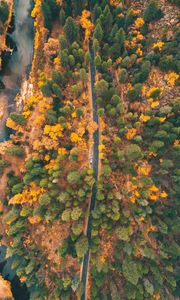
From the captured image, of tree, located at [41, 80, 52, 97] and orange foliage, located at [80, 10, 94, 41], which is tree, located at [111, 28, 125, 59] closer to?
orange foliage, located at [80, 10, 94, 41]

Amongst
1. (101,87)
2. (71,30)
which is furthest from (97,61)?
(71,30)

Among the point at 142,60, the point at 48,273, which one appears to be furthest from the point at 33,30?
the point at 48,273

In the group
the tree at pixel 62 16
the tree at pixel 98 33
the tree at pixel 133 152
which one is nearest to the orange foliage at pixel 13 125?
the tree at pixel 62 16

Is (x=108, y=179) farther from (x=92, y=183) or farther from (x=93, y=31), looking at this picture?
(x=93, y=31)

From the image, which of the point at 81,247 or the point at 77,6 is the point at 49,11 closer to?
the point at 77,6

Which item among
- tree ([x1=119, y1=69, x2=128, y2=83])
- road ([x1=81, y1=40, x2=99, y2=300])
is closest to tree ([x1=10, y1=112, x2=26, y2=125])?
road ([x1=81, y1=40, x2=99, y2=300])

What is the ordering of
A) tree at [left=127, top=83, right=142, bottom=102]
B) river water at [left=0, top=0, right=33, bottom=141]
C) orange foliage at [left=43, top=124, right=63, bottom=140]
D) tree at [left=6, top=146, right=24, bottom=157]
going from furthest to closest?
river water at [left=0, top=0, right=33, bottom=141], tree at [left=6, top=146, right=24, bottom=157], orange foliage at [left=43, top=124, right=63, bottom=140], tree at [left=127, top=83, right=142, bottom=102]

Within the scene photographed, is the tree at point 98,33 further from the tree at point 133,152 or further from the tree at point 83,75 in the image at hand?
the tree at point 133,152

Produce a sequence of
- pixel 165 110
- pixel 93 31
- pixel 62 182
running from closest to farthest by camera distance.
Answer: pixel 165 110
pixel 62 182
pixel 93 31
